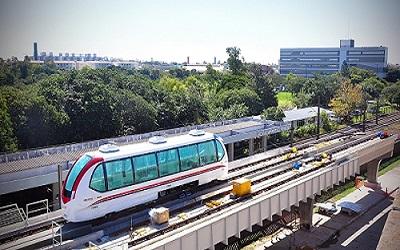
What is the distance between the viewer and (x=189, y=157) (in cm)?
2339

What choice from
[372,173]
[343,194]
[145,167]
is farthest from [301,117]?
[145,167]

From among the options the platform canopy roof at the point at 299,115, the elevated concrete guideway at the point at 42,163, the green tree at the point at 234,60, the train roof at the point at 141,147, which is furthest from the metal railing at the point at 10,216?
the green tree at the point at 234,60

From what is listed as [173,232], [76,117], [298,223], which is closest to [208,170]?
[173,232]

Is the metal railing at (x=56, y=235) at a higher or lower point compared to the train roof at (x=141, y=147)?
lower

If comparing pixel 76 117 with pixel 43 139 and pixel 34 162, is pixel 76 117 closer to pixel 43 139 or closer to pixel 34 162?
pixel 43 139

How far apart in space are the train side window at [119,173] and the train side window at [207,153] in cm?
549

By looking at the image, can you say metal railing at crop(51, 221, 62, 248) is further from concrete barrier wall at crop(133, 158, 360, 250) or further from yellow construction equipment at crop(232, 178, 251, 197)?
yellow construction equipment at crop(232, 178, 251, 197)

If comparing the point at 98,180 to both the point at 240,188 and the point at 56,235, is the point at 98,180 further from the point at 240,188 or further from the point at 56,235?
the point at 240,188

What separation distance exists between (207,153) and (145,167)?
5084 mm

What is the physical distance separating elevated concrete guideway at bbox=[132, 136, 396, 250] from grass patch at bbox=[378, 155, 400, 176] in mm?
23849

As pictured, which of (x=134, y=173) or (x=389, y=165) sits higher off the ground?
(x=134, y=173)

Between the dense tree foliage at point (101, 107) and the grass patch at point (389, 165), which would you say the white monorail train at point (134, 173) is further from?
the grass patch at point (389, 165)

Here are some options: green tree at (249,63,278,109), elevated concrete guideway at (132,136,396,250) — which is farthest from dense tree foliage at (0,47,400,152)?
elevated concrete guideway at (132,136,396,250)

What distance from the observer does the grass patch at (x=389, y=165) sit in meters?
56.2
